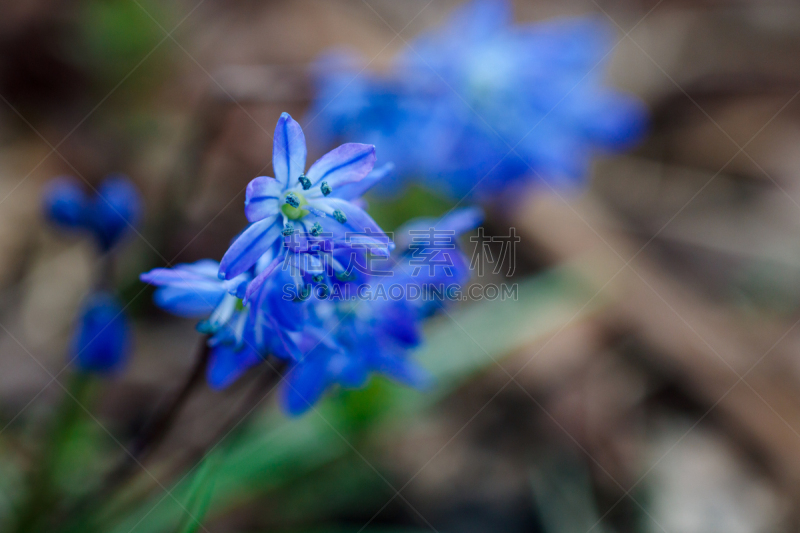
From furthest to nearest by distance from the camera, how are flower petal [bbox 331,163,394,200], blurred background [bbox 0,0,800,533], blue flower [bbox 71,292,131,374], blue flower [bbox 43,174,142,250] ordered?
blurred background [bbox 0,0,800,533] → blue flower [bbox 43,174,142,250] → blue flower [bbox 71,292,131,374] → flower petal [bbox 331,163,394,200]

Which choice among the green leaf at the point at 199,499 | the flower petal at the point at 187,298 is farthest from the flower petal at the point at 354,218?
the green leaf at the point at 199,499

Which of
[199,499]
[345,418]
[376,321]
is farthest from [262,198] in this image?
[345,418]

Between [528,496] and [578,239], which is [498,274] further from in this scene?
[528,496]

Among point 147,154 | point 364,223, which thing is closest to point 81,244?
point 147,154

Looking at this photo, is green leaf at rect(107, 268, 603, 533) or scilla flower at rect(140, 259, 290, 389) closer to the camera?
scilla flower at rect(140, 259, 290, 389)

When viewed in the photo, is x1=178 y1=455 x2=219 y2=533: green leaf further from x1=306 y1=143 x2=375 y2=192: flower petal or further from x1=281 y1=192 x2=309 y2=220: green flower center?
x1=306 y1=143 x2=375 y2=192: flower petal

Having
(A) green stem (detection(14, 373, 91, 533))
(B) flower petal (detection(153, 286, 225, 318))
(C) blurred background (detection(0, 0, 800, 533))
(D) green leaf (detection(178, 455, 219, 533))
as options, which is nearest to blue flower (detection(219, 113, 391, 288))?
(B) flower petal (detection(153, 286, 225, 318))
